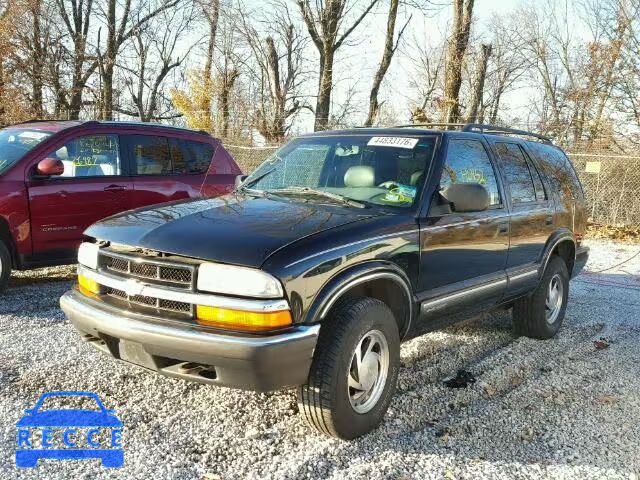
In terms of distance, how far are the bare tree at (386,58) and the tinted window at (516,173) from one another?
20.3 meters

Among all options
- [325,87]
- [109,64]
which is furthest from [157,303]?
[109,64]

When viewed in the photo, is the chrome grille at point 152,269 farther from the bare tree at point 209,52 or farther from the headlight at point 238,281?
the bare tree at point 209,52

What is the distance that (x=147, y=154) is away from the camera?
22.5 ft

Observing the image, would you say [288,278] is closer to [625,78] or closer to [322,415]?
[322,415]

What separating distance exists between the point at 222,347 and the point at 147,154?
4.68m

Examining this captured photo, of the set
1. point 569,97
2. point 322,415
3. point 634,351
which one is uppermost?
point 569,97

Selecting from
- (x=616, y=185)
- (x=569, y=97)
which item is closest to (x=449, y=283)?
(x=616, y=185)

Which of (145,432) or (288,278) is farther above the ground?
(288,278)

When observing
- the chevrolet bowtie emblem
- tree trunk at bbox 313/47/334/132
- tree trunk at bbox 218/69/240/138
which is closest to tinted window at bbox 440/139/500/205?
the chevrolet bowtie emblem

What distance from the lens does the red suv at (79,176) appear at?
5770 millimetres

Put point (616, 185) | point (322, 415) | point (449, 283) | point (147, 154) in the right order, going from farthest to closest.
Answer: point (616, 185) < point (147, 154) < point (449, 283) < point (322, 415)

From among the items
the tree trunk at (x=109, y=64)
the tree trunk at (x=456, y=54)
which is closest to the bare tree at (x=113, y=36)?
the tree trunk at (x=109, y=64)

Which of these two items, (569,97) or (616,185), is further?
(569,97)

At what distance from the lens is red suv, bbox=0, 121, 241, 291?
577 centimetres
